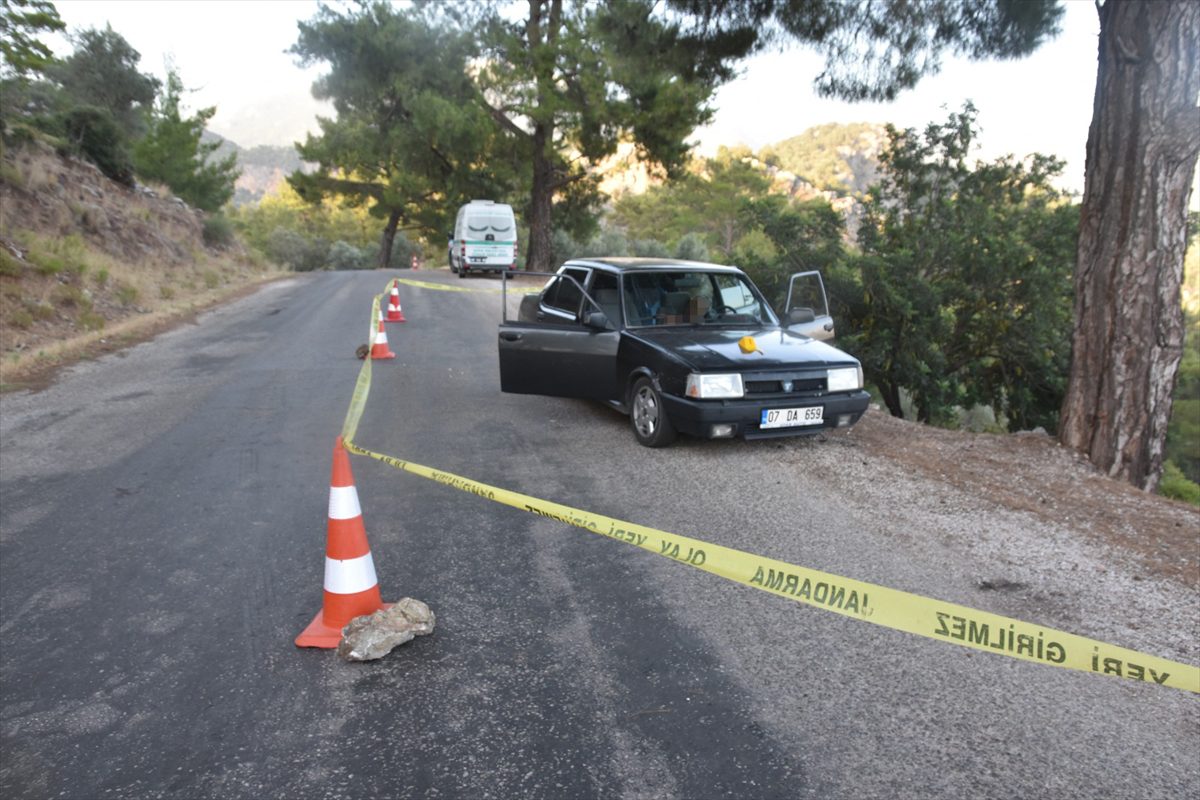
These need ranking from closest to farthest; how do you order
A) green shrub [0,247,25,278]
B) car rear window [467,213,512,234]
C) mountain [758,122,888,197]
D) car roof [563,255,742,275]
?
car roof [563,255,742,275] → green shrub [0,247,25,278] → car rear window [467,213,512,234] → mountain [758,122,888,197]

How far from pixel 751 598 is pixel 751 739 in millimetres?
1126

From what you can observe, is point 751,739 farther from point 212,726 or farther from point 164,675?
point 164,675

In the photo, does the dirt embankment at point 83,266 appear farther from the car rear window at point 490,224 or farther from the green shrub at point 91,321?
the car rear window at point 490,224

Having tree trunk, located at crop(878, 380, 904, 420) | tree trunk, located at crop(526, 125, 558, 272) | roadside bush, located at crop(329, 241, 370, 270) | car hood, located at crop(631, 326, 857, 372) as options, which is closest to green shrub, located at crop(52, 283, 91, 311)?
car hood, located at crop(631, 326, 857, 372)

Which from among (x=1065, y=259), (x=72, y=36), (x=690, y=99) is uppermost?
(x=72, y=36)

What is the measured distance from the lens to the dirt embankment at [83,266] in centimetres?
1173

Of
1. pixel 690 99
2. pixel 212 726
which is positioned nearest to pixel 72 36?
pixel 690 99

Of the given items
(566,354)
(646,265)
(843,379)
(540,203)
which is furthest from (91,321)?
(540,203)

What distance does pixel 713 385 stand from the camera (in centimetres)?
585

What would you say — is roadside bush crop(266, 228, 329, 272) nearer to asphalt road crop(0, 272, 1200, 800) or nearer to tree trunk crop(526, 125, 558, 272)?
tree trunk crop(526, 125, 558, 272)

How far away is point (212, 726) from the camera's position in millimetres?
2760

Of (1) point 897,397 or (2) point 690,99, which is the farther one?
(2) point 690,99

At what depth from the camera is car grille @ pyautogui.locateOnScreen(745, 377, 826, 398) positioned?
19.6ft

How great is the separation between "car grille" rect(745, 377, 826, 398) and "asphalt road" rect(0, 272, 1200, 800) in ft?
1.76
